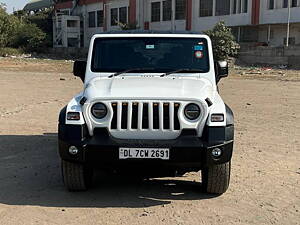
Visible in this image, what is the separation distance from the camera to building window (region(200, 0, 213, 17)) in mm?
47219

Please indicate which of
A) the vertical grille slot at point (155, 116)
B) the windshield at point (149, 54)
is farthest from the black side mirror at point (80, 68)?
the vertical grille slot at point (155, 116)

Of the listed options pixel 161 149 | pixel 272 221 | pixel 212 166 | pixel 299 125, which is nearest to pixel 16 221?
pixel 161 149

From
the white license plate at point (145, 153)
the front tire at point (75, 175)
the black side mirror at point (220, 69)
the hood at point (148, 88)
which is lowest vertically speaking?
the front tire at point (75, 175)

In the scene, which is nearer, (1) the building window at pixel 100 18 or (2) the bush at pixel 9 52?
(2) the bush at pixel 9 52

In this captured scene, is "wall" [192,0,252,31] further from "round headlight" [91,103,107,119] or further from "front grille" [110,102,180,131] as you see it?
"round headlight" [91,103,107,119]

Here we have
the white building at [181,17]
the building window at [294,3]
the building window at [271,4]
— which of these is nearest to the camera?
the building window at [294,3]

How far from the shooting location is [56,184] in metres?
5.91

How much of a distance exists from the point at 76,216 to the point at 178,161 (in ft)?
3.98

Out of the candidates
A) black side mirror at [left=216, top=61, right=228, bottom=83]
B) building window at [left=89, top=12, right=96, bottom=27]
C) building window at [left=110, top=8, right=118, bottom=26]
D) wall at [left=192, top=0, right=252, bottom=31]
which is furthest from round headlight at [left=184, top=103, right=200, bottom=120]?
building window at [left=89, top=12, right=96, bottom=27]

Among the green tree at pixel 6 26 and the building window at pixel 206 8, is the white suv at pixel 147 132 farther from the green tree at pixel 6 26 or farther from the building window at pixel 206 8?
the green tree at pixel 6 26

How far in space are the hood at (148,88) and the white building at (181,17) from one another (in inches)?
1370

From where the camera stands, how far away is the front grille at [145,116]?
4.99m

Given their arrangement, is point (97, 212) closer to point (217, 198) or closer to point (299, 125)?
point (217, 198)

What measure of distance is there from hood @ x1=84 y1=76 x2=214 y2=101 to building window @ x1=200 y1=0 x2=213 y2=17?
140 ft
